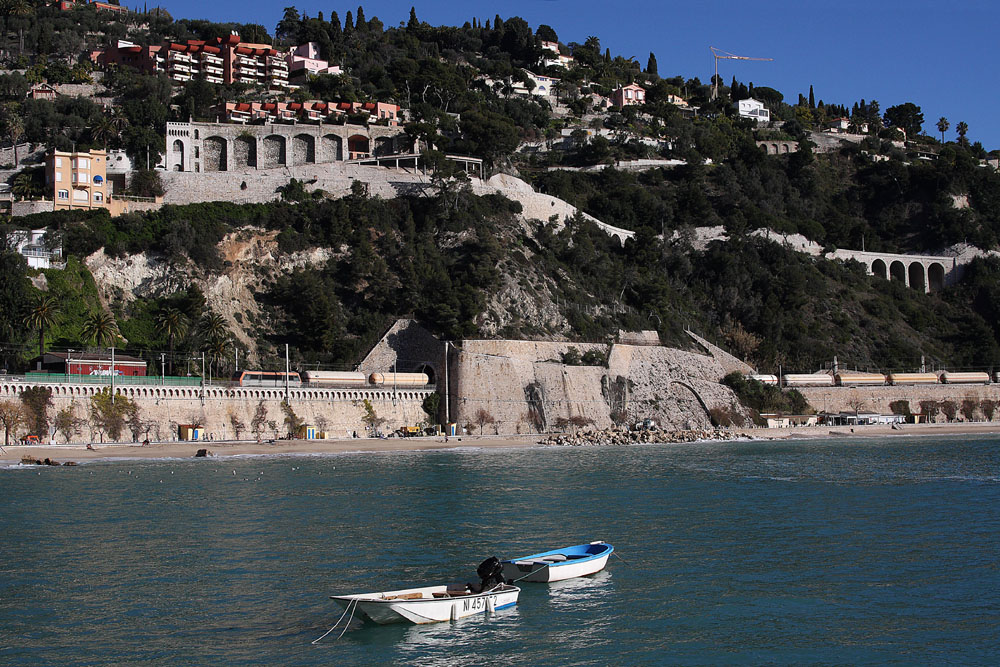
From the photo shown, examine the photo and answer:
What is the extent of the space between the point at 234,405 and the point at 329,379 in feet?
22.4

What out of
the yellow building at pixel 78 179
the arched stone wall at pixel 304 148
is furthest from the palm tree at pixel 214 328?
the arched stone wall at pixel 304 148

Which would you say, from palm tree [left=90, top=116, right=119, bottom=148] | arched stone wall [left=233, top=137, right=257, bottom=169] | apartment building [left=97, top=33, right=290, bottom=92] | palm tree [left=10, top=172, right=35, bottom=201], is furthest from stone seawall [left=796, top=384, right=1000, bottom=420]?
apartment building [left=97, top=33, right=290, bottom=92]

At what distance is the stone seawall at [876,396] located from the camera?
74500mm

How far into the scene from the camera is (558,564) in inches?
862

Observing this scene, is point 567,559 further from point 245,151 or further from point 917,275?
point 917,275

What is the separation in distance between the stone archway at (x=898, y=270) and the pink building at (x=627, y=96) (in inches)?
1575

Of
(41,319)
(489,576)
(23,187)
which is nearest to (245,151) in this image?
(23,187)

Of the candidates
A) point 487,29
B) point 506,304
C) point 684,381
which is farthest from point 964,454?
point 487,29

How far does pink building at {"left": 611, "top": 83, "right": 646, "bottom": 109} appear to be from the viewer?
123125 millimetres

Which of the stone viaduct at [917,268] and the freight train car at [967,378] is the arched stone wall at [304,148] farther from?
the freight train car at [967,378]

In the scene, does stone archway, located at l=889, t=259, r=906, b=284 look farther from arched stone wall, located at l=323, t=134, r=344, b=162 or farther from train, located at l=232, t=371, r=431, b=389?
train, located at l=232, t=371, r=431, b=389

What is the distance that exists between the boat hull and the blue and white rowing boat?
199cm

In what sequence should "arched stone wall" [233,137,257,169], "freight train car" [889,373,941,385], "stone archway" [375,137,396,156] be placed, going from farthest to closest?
"stone archway" [375,137,396,156] → "arched stone wall" [233,137,257,169] → "freight train car" [889,373,941,385]

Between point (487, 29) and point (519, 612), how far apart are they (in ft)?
432
